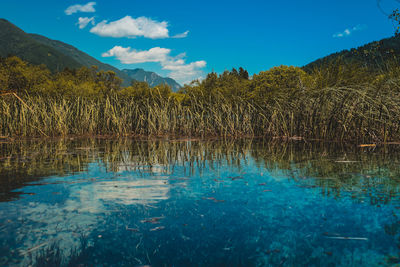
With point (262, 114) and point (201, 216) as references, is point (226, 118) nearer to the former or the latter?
point (262, 114)

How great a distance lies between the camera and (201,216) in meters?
2.22

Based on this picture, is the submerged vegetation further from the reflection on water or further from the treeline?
the reflection on water

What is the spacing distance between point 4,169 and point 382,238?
4.67 m

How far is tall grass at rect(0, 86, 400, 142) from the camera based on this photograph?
22.4 feet

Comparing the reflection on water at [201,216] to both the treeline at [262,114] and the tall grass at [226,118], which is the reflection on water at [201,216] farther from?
the tall grass at [226,118]

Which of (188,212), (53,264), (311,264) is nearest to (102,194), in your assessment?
(188,212)

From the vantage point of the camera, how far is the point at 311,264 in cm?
154

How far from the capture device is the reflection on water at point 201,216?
163 cm

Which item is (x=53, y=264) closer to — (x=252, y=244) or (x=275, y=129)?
(x=252, y=244)

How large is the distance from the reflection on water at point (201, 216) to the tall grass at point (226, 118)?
319 centimetres

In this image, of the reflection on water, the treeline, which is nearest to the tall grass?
the treeline

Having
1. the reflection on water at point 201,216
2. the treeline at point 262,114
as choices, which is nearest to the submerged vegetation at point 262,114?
the treeline at point 262,114

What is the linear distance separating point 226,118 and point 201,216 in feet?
27.0

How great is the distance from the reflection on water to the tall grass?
319 centimetres
